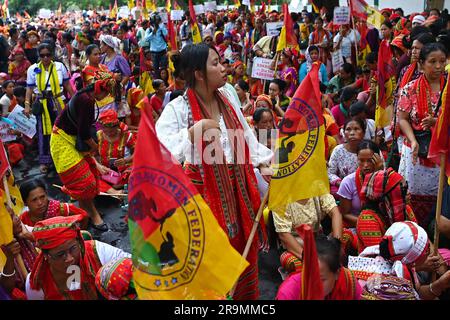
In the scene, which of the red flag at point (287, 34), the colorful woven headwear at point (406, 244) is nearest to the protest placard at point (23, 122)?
the red flag at point (287, 34)

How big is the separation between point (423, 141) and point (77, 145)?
10.1 ft

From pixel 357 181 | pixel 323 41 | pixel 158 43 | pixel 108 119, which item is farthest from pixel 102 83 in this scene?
pixel 158 43

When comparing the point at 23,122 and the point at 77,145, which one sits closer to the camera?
the point at 77,145

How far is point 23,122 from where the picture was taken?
665 centimetres

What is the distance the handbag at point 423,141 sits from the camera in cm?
395

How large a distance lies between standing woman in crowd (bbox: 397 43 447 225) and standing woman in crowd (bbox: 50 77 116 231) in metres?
2.80

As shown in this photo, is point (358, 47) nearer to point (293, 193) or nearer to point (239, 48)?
point (239, 48)

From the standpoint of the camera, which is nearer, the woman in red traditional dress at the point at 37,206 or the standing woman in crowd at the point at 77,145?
the woman in red traditional dress at the point at 37,206

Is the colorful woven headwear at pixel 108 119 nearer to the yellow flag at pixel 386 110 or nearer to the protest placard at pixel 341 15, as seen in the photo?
the yellow flag at pixel 386 110

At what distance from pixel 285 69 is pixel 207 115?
541 cm

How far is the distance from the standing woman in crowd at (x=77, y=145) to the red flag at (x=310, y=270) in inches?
131

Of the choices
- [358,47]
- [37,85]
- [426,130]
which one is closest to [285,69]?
[358,47]

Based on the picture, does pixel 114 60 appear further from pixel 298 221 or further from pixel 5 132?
pixel 298 221

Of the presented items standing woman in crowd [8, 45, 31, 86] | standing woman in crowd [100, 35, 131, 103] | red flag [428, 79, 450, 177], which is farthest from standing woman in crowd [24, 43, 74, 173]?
red flag [428, 79, 450, 177]
